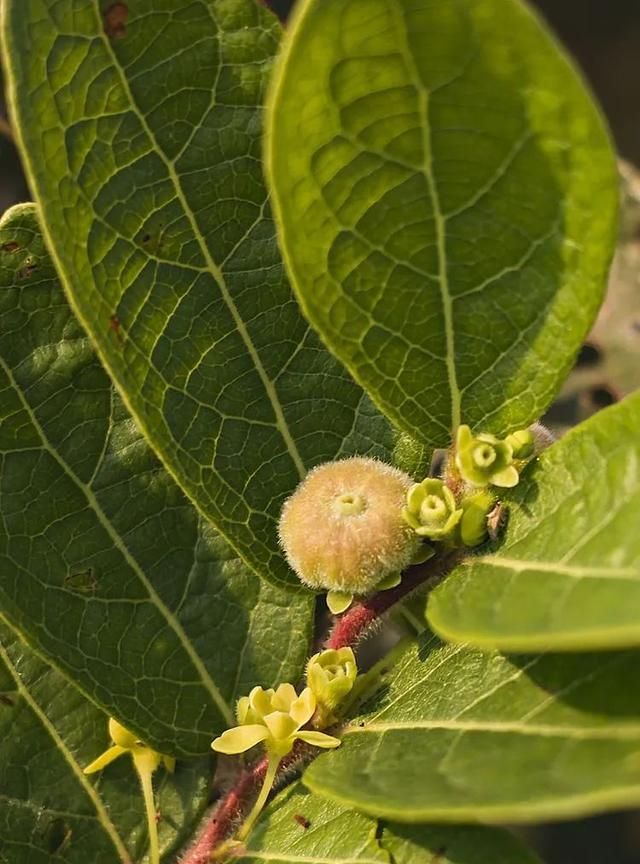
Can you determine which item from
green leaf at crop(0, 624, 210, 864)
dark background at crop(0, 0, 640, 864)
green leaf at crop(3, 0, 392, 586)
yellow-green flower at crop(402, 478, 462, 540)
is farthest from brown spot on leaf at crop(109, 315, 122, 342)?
dark background at crop(0, 0, 640, 864)

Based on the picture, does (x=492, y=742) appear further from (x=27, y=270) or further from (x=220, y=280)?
(x=27, y=270)

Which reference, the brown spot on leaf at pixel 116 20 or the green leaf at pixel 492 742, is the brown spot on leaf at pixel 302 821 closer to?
the green leaf at pixel 492 742

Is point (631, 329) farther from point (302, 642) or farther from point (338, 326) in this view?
point (338, 326)

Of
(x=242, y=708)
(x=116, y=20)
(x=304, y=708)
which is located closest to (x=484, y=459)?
(x=304, y=708)

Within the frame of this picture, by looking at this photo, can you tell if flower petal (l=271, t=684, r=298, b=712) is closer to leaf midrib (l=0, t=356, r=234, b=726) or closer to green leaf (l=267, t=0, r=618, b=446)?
leaf midrib (l=0, t=356, r=234, b=726)

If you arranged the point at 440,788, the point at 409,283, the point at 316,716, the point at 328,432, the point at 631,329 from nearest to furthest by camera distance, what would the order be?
the point at 440,788
the point at 409,283
the point at 316,716
the point at 328,432
the point at 631,329

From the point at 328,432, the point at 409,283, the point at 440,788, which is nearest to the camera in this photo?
the point at 440,788

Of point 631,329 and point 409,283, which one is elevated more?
point 409,283

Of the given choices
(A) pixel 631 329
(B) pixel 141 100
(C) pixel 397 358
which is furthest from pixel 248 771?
(A) pixel 631 329
